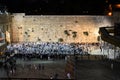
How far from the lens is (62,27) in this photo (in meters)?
51.7

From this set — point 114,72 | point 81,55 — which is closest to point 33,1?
point 81,55

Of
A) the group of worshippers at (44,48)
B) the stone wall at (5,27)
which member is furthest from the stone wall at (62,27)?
the stone wall at (5,27)

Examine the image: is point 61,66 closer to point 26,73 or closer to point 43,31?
point 26,73

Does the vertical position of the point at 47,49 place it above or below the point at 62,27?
below

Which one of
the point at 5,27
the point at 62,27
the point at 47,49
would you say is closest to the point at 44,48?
the point at 47,49

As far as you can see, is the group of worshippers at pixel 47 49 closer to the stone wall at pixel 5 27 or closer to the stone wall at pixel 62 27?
the stone wall at pixel 5 27

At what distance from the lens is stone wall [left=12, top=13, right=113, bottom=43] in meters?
51.5

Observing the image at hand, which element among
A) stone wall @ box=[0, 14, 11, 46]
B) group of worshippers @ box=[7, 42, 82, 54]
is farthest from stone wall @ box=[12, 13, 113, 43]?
stone wall @ box=[0, 14, 11, 46]

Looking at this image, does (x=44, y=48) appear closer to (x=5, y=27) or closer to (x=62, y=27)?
(x=62, y=27)

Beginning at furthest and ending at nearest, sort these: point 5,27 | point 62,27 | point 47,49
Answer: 1. point 62,27
2. point 5,27
3. point 47,49

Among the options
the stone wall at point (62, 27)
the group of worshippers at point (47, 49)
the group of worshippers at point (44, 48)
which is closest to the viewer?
the group of worshippers at point (47, 49)

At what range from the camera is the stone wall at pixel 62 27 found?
51500mm

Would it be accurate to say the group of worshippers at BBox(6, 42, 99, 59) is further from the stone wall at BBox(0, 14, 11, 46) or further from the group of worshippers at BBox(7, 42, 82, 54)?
the stone wall at BBox(0, 14, 11, 46)

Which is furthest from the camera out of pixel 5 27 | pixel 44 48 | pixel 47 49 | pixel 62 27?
pixel 62 27
